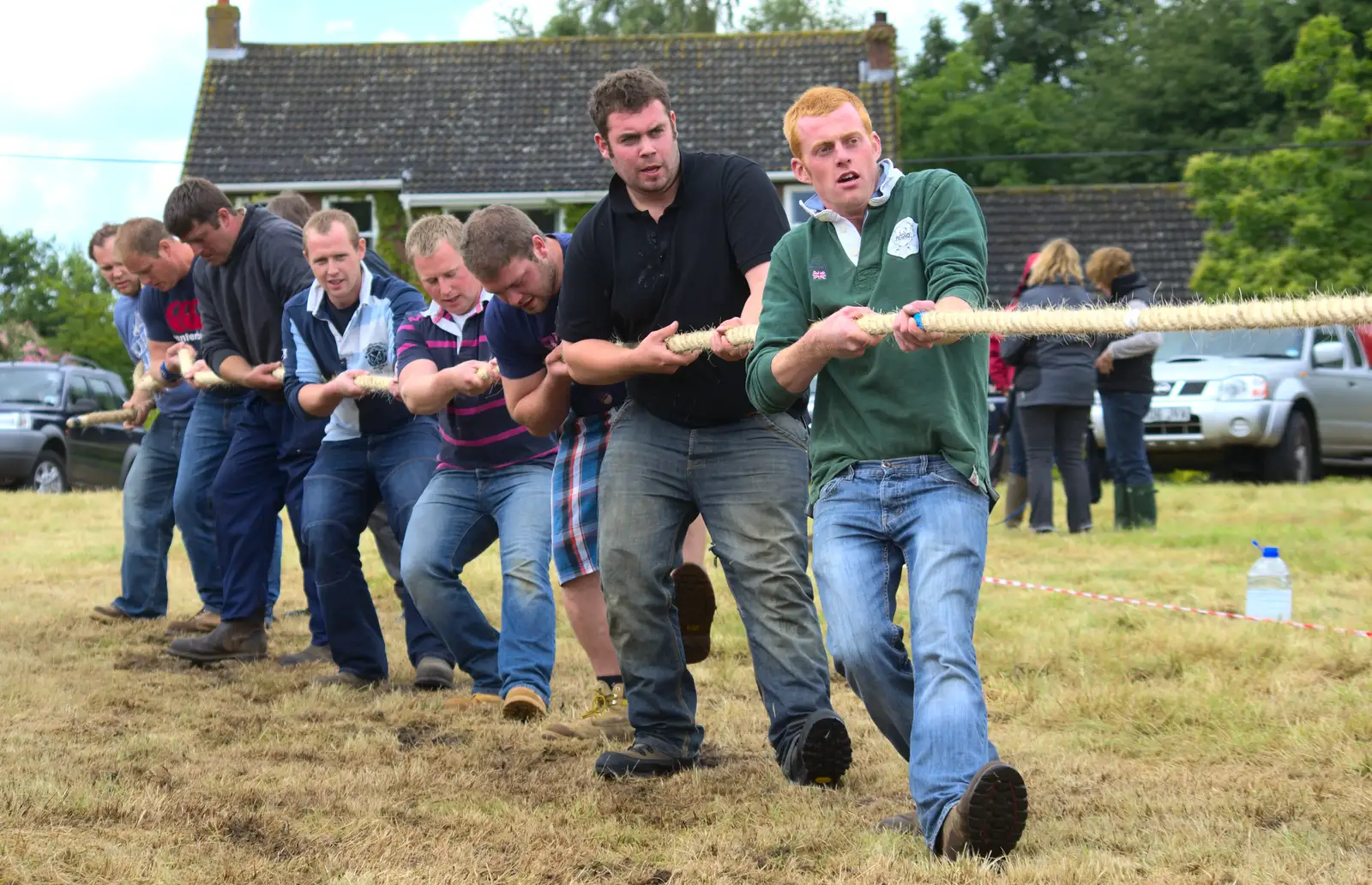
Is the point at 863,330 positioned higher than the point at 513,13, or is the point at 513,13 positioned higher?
the point at 513,13

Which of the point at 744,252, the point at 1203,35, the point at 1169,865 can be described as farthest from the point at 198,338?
the point at 1203,35

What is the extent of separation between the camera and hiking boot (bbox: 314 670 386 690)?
21.8 ft

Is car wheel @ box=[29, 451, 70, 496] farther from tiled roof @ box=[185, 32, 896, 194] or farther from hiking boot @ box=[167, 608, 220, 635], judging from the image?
hiking boot @ box=[167, 608, 220, 635]

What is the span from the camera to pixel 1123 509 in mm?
11711

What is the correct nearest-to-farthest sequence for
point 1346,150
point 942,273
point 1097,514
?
point 942,273, point 1097,514, point 1346,150

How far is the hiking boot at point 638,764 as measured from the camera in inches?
193

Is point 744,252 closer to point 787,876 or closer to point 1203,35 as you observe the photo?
point 787,876

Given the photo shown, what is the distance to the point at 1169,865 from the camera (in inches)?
146

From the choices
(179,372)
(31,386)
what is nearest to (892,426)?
(179,372)

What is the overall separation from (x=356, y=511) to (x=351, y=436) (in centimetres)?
32

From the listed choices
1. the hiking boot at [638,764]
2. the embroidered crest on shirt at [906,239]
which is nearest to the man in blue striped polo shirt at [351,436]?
the hiking boot at [638,764]

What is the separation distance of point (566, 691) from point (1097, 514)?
26.1ft

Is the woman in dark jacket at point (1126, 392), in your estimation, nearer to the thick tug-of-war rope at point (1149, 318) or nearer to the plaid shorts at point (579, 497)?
the plaid shorts at point (579, 497)

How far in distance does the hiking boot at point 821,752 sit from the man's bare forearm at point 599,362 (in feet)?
3.88
